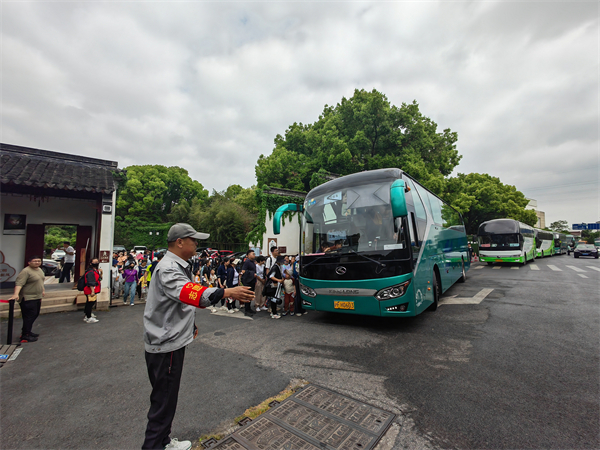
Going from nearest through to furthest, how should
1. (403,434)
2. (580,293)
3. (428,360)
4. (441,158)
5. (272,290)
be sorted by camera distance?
1. (403,434)
2. (428,360)
3. (272,290)
4. (580,293)
5. (441,158)

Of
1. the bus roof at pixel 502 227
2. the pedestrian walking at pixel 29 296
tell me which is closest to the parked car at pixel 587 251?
the bus roof at pixel 502 227

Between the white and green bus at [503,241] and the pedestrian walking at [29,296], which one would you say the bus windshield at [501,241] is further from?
the pedestrian walking at [29,296]

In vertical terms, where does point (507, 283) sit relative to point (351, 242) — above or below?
below

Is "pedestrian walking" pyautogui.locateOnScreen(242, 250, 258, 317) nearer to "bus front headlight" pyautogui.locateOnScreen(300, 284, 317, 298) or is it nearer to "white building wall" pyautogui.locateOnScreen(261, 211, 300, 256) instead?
"bus front headlight" pyautogui.locateOnScreen(300, 284, 317, 298)

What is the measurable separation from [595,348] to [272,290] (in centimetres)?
668

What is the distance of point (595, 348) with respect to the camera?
473cm

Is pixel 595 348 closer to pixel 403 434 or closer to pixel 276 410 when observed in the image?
pixel 403 434

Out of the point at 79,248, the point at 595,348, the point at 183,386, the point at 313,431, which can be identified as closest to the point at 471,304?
the point at 595,348

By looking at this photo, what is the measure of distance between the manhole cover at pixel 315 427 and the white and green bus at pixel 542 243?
3044 cm

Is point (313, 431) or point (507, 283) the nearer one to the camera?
point (313, 431)

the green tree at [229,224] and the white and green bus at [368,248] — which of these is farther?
the green tree at [229,224]

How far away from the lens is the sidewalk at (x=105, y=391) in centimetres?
290

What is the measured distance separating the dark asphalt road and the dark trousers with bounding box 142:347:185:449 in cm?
56

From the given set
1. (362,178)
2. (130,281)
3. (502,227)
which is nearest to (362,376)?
(362,178)
